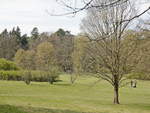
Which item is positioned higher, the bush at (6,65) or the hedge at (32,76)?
the bush at (6,65)

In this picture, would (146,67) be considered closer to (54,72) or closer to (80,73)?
(80,73)

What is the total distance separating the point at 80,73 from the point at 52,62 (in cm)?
4285

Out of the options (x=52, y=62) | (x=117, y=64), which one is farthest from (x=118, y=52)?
(x=52, y=62)

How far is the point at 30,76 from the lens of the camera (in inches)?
2260

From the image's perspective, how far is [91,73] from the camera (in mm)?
25500

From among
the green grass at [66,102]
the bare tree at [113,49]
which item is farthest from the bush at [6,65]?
the bare tree at [113,49]

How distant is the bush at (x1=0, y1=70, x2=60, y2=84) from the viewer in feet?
189

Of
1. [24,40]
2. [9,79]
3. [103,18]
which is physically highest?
[24,40]

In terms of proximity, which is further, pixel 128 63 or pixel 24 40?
pixel 24 40

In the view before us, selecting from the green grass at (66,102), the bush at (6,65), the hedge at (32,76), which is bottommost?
the green grass at (66,102)

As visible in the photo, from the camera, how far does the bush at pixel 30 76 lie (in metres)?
57.7

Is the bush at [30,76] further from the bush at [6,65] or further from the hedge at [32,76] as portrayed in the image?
the bush at [6,65]

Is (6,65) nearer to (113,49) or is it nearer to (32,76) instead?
(32,76)

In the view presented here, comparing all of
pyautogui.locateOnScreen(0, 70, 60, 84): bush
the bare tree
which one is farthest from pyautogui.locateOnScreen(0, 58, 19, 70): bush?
the bare tree
